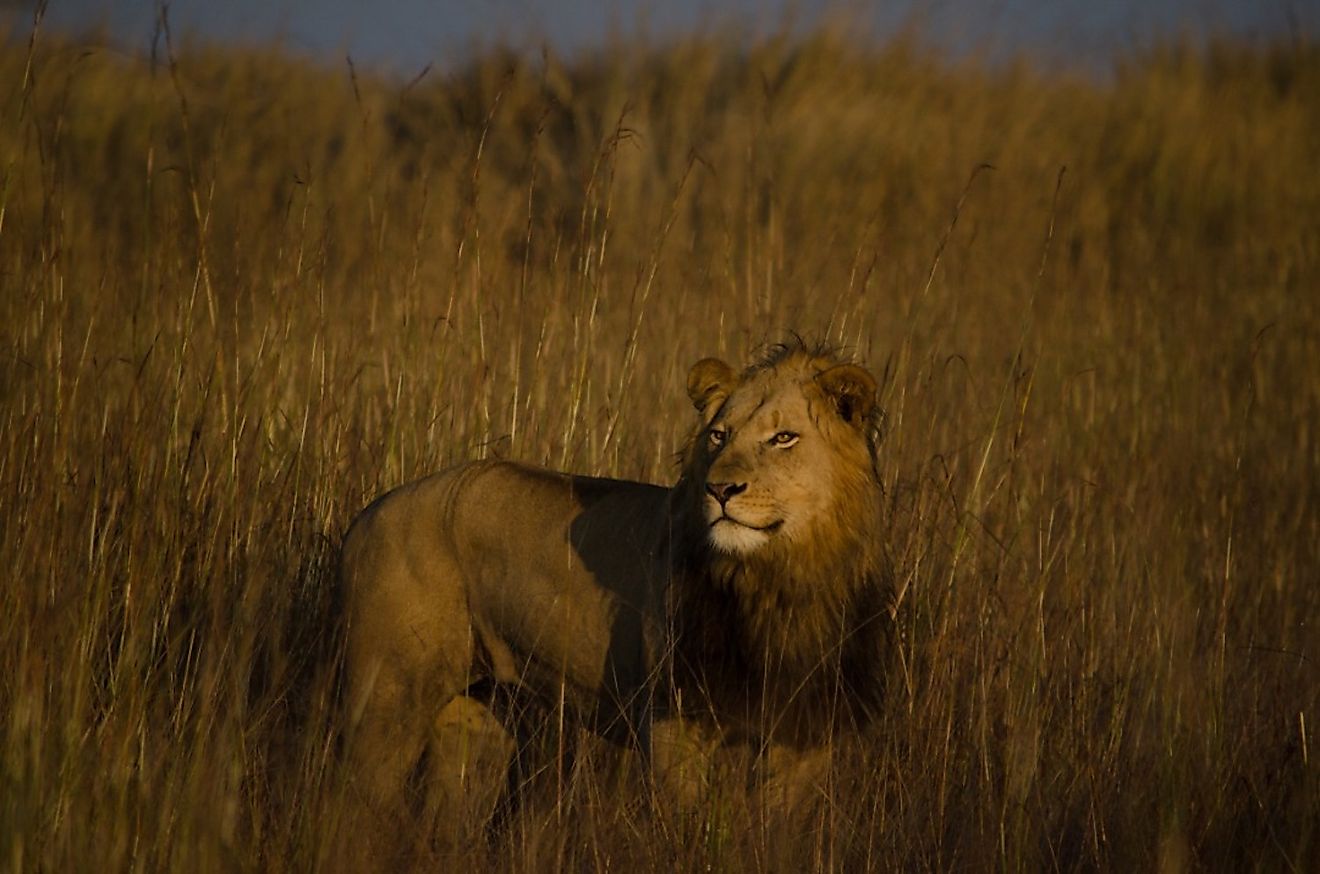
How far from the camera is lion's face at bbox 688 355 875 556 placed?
3465 millimetres

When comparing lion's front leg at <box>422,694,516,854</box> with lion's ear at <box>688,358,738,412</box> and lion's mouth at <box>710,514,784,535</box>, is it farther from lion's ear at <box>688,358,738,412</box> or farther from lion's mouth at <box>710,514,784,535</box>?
lion's ear at <box>688,358,738,412</box>

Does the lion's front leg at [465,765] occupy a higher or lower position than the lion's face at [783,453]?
lower

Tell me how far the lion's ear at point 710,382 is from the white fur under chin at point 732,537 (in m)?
0.47

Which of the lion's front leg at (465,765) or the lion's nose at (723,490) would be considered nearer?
the lion's nose at (723,490)

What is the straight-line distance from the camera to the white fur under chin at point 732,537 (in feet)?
11.3

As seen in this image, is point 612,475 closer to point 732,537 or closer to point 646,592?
point 646,592

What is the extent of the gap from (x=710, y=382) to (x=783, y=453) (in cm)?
38

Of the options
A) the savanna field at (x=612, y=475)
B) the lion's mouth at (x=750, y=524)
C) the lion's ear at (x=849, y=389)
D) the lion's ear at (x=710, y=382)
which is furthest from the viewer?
the lion's ear at (x=710, y=382)

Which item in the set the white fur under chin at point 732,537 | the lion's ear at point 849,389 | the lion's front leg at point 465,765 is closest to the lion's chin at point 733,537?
the white fur under chin at point 732,537

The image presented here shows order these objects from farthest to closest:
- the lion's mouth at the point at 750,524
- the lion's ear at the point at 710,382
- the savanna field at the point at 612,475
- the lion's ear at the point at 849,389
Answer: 1. the lion's ear at the point at 710,382
2. the lion's ear at the point at 849,389
3. the lion's mouth at the point at 750,524
4. the savanna field at the point at 612,475

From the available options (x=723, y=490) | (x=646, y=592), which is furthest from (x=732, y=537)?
(x=646, y=592)

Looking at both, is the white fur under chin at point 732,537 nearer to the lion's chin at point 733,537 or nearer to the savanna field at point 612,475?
the lion's chin at point 733,537

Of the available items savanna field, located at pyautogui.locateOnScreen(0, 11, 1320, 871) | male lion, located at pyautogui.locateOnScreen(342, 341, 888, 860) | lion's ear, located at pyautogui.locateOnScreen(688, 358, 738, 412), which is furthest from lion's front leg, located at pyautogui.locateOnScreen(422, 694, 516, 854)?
lion's ear, located at pyautogui.locateOnScreen(688, 358, 738, 412)

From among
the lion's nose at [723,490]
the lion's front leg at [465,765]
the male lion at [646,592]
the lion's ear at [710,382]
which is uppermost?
the lion's ear at [710,382]
